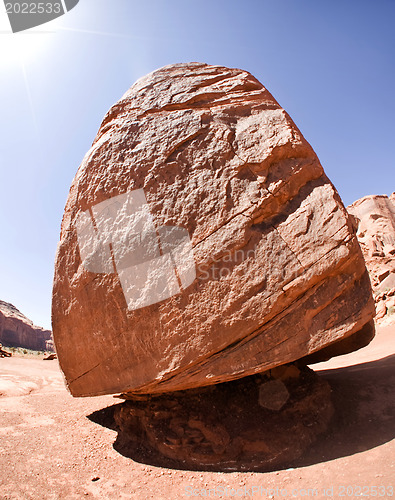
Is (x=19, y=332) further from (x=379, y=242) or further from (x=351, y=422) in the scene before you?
(x=351, y=422)

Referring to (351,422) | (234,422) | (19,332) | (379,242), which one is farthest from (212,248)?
(19,332)

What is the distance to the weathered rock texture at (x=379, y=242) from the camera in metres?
16.8

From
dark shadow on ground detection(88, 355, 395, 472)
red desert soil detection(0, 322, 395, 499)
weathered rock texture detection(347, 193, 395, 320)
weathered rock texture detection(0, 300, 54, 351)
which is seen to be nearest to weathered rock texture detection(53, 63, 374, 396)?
red desert soil detection(0, 322, 395, 499)

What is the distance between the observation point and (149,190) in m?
4.42

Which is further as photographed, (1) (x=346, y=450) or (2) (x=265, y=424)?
(2) (x=265, y=424)

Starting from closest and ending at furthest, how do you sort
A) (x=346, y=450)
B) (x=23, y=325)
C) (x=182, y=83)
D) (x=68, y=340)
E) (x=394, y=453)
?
(x=394, y=453)
(x=346, y=450)
(x=68, y=340)
(x=182, y=83)
(x=23, y=325)

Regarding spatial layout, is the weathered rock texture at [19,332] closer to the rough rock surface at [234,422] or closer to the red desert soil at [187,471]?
the red desert soil at [187,471]

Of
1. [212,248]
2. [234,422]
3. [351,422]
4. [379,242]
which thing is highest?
[379,242]

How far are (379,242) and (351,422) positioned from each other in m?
22.5

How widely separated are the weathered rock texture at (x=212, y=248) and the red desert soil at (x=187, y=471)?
0.86 m

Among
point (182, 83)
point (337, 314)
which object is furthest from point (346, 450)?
point (182, 83)

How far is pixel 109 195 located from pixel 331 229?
10.6 ft

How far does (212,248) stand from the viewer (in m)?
3.90

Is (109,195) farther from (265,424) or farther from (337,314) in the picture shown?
(265,424)
